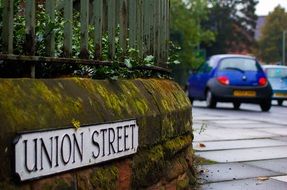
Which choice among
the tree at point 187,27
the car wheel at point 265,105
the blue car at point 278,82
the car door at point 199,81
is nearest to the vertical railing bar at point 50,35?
the car door at point 199,81

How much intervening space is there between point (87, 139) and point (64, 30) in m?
0.64

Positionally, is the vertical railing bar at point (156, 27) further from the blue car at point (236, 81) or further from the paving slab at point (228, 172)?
the blue car at point (236, 81)

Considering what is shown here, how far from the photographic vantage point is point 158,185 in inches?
152

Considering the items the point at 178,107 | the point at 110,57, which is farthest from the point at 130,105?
the point at 178,107

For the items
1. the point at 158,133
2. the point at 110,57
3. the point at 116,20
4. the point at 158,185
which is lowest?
the point at 158,185

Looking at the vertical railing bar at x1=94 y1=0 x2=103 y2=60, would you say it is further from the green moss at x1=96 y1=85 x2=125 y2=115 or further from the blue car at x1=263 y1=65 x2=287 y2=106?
the blue car at x1=263 y1=65 x2=287 y2=106

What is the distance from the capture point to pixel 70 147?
9.21ft

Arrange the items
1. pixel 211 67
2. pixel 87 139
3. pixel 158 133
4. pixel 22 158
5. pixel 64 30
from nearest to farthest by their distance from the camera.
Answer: pixel 22 158 → pixel 87 139 → pixel 64 30 → pixel 158 133 → pixel 211 67

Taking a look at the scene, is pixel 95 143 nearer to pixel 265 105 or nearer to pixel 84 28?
pixel 84 28

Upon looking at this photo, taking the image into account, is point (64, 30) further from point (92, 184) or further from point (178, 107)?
point (178, 107)

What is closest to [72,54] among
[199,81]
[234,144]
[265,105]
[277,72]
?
[234,144]

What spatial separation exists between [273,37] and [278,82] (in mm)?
74362

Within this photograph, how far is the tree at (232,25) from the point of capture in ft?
275

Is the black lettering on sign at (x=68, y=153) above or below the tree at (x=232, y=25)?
below
